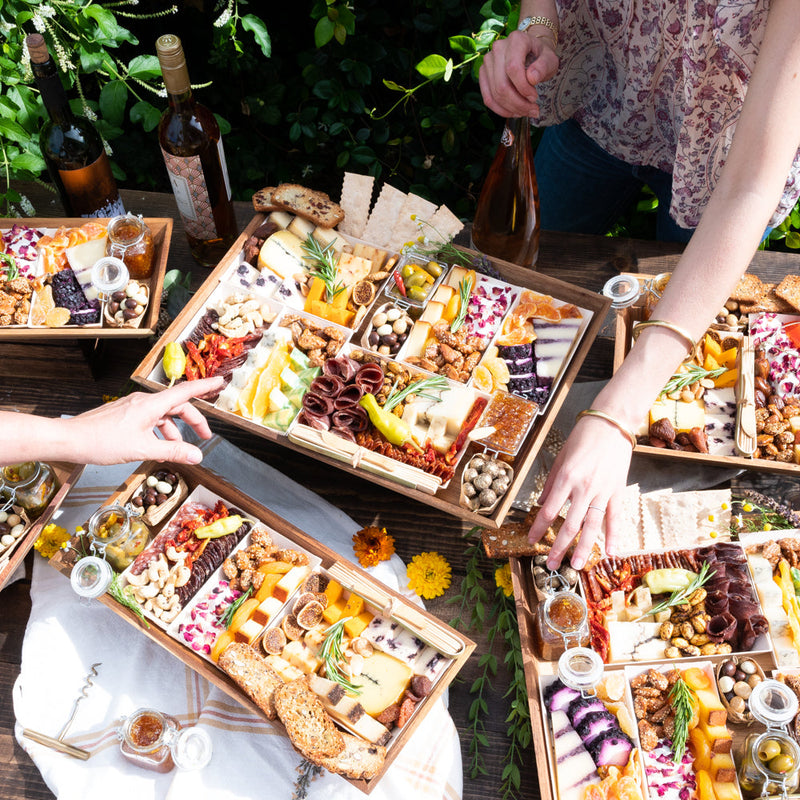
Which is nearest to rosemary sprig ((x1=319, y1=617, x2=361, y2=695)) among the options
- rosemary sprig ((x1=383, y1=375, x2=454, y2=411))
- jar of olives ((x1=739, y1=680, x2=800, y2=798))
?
rosemary sprig ((x1=383, y1=375, x2=454, y2=411))

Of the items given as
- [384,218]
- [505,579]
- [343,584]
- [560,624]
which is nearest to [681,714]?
→ [560,624]

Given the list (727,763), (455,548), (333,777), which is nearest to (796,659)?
(727,763)

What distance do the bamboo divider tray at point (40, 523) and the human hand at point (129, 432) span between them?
0.78 ft

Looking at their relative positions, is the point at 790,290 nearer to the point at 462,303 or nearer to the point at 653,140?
the point at 653,140

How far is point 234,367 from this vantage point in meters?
1.63

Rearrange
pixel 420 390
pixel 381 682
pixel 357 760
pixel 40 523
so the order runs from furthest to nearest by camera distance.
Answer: pixel 420 390, pixel 40 523, pixel 381 682, pixel 357 760

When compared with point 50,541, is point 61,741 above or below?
below

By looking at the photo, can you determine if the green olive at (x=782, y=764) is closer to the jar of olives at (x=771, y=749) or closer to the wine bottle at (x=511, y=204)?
the jar of olives at (x=771, y=749)

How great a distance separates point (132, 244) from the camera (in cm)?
165

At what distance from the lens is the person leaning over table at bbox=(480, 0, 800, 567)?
1.21m

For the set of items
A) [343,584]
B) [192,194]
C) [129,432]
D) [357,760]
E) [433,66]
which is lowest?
[357,760]

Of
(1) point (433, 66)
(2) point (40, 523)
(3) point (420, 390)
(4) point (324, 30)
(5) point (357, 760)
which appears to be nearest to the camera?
(5) point (357, 760)

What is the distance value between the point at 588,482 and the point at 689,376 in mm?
526

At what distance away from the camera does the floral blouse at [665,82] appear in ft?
4.52
